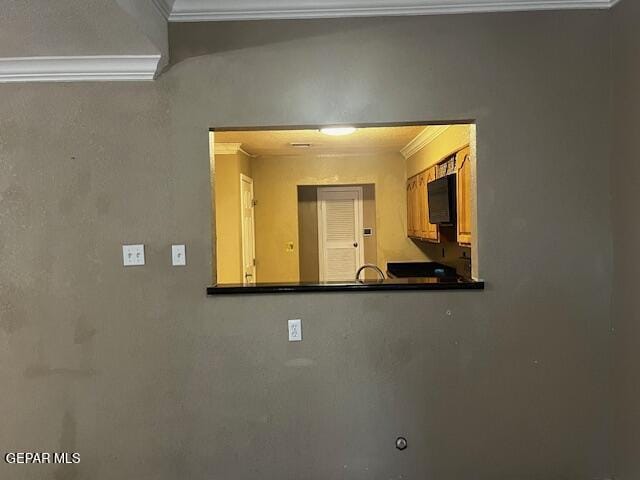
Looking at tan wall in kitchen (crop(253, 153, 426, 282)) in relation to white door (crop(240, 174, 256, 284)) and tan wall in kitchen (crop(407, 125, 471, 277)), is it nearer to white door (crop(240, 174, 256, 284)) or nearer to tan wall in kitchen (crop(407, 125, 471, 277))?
white door (crop(240, 174, 256, 284))

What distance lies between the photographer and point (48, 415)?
7.90 ft

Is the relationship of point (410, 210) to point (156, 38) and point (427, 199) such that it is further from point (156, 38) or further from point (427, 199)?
point (156, 38)

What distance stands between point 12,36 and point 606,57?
2.91 metres

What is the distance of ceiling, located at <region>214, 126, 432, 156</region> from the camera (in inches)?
170

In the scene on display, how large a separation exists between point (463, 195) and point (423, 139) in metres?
1.60

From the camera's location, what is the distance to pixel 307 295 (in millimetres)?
2404

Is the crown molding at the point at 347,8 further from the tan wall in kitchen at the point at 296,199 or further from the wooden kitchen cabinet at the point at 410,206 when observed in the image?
the tan wall in kitchen at the point at 296,199

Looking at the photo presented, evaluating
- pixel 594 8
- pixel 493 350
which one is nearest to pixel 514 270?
pixel 493 350

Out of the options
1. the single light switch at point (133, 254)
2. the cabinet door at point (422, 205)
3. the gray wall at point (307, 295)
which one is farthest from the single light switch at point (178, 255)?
the cabinet door at point (422, 205)

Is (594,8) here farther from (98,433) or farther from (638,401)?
(98,433)

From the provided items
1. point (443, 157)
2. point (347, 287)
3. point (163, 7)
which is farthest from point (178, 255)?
point (443, 157)

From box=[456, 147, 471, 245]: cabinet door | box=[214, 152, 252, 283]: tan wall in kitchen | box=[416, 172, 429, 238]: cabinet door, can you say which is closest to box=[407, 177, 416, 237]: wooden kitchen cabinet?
box=[416, 172, 429, 238]: cabinet door

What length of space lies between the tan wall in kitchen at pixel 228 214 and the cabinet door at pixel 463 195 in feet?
8.40

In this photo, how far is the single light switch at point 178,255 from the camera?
238 centimetres
